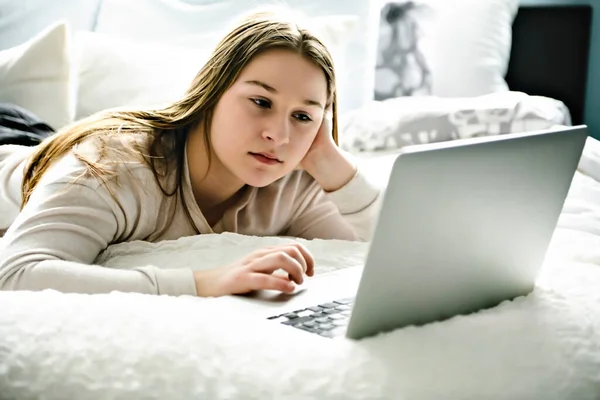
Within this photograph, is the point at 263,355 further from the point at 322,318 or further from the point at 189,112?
the point at 189,112

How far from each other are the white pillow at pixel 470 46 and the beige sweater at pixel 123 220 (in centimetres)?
117

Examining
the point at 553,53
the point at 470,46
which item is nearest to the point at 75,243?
the point at 470,46

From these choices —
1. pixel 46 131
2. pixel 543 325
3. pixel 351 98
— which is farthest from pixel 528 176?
pixel 351 98

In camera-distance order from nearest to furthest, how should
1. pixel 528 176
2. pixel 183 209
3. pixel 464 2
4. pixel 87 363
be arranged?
1. pixel 87 363
2. pixel 528 176
3. pixel 183 209
4. pixel 464 2

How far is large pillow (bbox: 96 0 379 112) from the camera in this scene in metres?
2.40

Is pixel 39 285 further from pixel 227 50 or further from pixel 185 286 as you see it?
pixel 227 50

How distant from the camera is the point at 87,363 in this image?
64 cm

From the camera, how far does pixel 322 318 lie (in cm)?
82

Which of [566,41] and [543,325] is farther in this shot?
[566,41]

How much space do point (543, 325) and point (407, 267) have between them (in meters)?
0.17

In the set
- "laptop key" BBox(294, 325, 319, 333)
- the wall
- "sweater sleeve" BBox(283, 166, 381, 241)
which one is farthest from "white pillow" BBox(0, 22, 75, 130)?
the wall

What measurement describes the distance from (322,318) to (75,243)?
0.45 meters

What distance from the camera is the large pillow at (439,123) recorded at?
78.2 inches

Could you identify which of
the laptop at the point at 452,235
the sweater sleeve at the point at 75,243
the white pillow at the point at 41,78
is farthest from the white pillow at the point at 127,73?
the laptop at the point at 452,235
